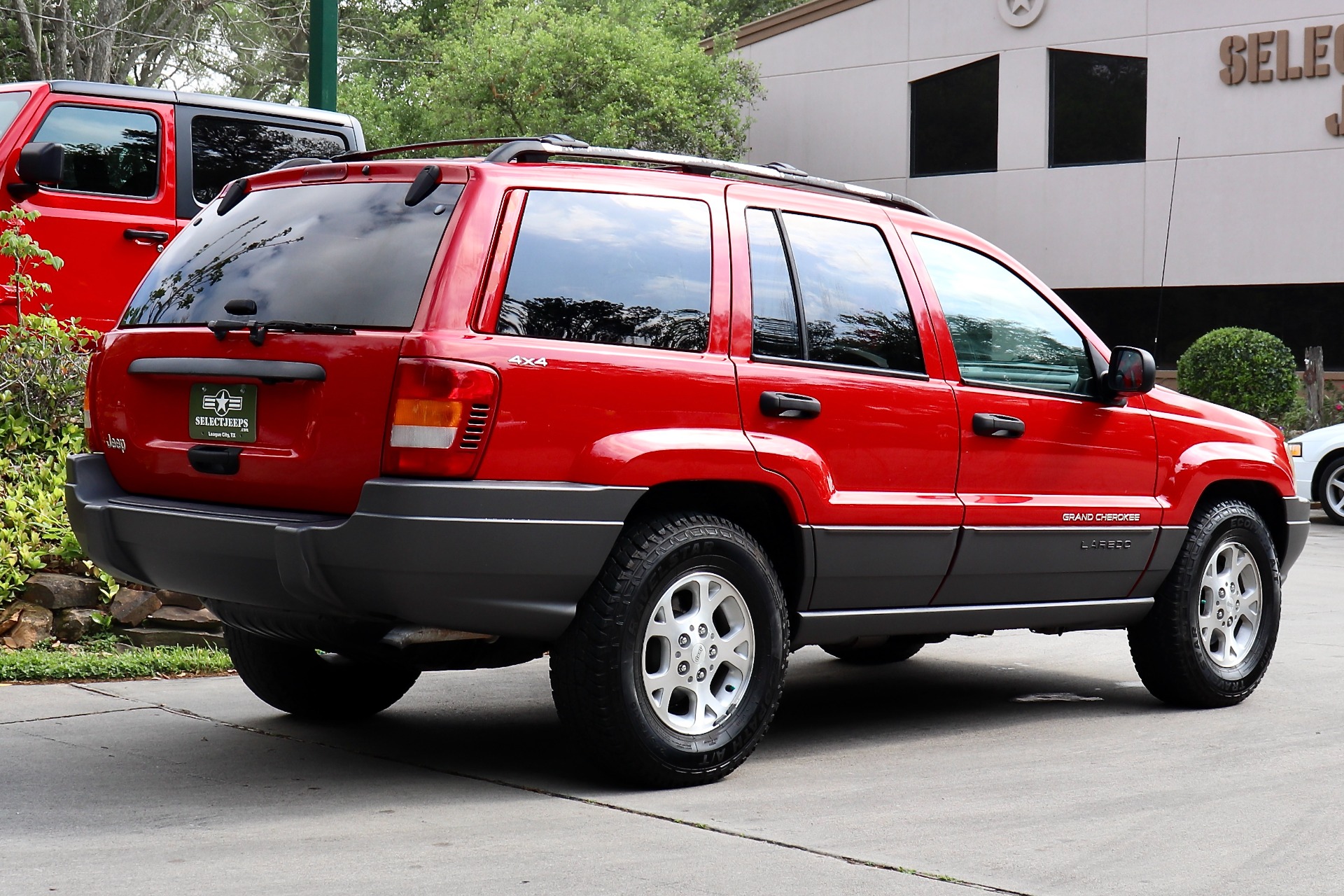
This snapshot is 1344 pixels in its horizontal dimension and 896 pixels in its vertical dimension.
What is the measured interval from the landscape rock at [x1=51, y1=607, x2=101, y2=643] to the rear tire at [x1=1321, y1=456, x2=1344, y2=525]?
13.0m

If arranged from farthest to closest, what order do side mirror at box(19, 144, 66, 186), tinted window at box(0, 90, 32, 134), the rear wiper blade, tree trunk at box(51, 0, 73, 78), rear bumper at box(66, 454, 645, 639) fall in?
tree trunk at box(51, 0, 73, 78), tinted window at box(0, 90, 32, 134), side mirror at box(19, 144, 66, 186), the rear wiper blade, rear bumper at box(66, 454, 645, 639)

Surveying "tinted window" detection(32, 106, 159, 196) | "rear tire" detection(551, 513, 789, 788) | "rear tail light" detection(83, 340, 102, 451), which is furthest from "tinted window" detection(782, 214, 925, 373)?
"tinted window" detection(32, 106, 159, 196)

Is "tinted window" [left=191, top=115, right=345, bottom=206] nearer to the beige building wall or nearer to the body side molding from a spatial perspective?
the body side molding

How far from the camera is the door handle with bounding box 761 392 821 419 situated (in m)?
5.20

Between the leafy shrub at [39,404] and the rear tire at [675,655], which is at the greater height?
the leafy shrub at [39,404]

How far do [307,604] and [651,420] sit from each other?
3.76ft

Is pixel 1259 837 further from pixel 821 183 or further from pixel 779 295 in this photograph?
pixel 821 183

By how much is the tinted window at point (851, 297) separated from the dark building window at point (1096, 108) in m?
20.5

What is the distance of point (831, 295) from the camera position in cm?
562

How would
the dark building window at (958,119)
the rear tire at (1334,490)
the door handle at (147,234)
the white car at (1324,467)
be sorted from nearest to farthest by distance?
1. the door handle at (147,234)
2. the white car at (1324,467)
3. the rear tire at (1334,490)
4. the dark building window at (958,119)

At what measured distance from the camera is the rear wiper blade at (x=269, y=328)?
4.73 metres

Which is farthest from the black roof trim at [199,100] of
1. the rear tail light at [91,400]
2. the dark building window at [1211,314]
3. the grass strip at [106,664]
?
the dark building window at [1211,314]

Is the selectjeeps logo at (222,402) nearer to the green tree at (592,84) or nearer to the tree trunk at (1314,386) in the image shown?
the tree trunk at (1314,386)

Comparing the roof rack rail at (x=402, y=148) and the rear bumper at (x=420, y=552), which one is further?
the roof rack rail at (x=402, y=148)
